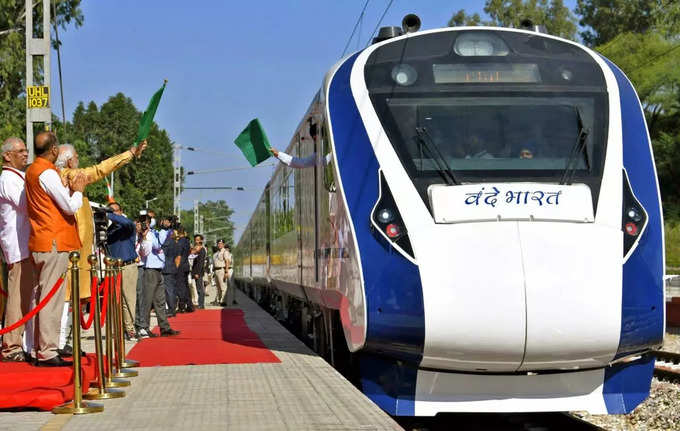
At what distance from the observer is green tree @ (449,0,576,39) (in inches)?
2426

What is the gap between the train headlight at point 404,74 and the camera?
344 inches

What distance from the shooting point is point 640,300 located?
776 cm

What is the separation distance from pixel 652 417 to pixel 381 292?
139 inches

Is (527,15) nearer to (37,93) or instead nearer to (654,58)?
(654,58)

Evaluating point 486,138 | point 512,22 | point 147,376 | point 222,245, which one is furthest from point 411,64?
point 512,22

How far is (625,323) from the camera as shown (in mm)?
7629

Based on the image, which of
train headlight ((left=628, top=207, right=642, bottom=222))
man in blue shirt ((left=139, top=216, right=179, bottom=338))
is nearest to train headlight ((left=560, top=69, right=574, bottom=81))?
train headlight ((left=628, top=207, right=642, bottom=222))

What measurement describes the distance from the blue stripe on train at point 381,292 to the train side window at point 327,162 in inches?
16.4

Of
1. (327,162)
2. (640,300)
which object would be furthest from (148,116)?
(640,300)

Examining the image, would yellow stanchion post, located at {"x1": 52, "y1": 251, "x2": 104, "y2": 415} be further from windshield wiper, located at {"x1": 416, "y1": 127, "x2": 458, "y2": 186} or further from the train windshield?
windshield wiper, located at {"x1": 416, "y1": 127, "x2": 458, "y2": 186}


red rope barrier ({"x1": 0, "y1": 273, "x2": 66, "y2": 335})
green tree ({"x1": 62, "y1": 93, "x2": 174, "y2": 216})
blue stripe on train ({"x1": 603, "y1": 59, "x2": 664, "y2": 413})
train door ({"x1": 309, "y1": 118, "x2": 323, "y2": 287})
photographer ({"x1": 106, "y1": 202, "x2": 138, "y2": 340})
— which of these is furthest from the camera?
green tree ({"x1": 62, "y1": 93, "x2": 174, "y2": 216})

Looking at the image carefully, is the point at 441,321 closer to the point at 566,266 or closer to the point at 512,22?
the point at 566,266

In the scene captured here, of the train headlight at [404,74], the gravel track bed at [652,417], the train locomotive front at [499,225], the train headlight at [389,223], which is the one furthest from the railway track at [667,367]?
the train headlight at [389,223]

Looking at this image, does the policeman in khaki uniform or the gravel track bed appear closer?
the gravel track bed
